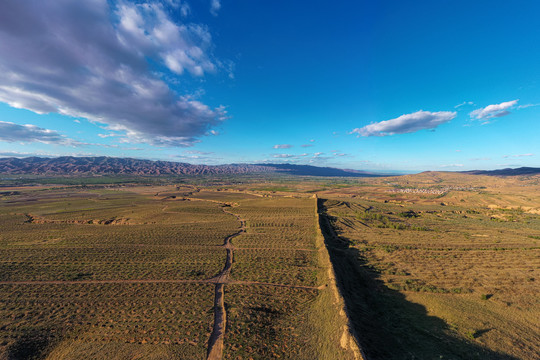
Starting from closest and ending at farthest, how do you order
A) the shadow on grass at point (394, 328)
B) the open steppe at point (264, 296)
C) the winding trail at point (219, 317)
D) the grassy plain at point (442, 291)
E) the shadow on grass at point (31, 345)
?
1. the shadow on grass at point (31, 345)
2. the winding trail at point (219, 317)
3. the shadow on grass at point (394, 328)
4. the open steppe at point (264, 296)
5. the grassy plain at point (442, 291)

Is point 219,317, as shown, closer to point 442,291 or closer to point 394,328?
point 394,328

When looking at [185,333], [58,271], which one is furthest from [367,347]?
[58,271]

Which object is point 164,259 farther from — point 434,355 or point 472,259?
point 472,259

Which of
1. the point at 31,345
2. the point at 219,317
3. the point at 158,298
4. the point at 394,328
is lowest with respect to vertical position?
the point at 394,328

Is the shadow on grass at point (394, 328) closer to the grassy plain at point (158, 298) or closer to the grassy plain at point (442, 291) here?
the grassy plain at point (442, 291)

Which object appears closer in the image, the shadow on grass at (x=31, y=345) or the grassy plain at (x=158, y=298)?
the shadow on grass at (x=31, y=345)

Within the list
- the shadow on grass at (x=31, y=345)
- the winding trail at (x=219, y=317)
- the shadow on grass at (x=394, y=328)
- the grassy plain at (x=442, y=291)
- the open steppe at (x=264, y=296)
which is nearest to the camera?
the shadow on grass at (x=31, y=345)

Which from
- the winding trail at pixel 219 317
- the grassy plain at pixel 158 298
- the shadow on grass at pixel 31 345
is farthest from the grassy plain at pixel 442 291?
the shadow on grass at pixel 31 345

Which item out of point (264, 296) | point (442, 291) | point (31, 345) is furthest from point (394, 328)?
point (31, 345)
